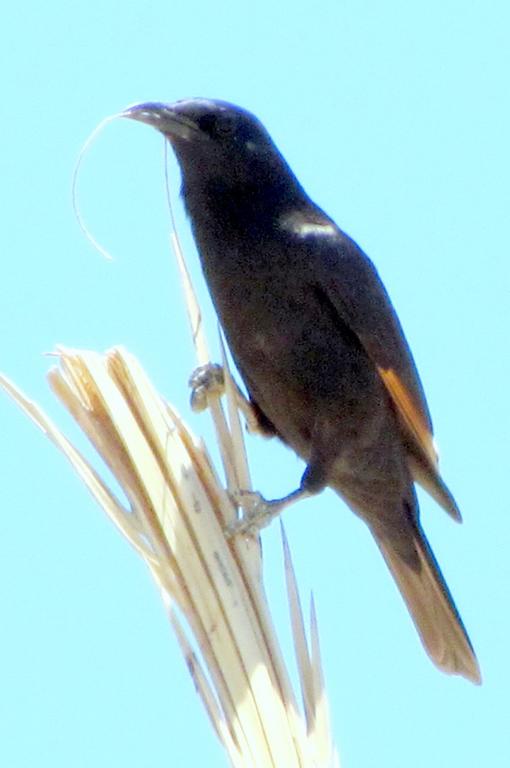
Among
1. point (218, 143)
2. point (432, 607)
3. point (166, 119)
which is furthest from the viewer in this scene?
point (432, 607)

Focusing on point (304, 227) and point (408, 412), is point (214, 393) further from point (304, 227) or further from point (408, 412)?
point (408, 412)

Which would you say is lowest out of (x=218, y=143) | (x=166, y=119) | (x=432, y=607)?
(x=432, y=607)

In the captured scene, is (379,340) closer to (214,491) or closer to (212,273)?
(212,273)

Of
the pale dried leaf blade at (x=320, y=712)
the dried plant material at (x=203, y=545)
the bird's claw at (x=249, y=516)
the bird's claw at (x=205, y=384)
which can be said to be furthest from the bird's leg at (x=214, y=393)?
the pale dried leaf blade at (x=320, y=712)

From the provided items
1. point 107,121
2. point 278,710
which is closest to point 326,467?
point 107,121

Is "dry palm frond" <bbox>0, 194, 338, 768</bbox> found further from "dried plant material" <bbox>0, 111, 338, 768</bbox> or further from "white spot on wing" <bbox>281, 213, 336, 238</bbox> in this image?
"white spot on wing" <bbox>281, 213, 336, 238</bbox>

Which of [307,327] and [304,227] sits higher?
[304,227]

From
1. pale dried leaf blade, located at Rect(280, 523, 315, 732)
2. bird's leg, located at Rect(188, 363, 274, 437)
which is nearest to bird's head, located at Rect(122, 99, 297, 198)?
bird's leg, located at Rect(188, 363, 274, 437)

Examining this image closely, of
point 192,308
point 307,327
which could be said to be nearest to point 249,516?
point 192,308
